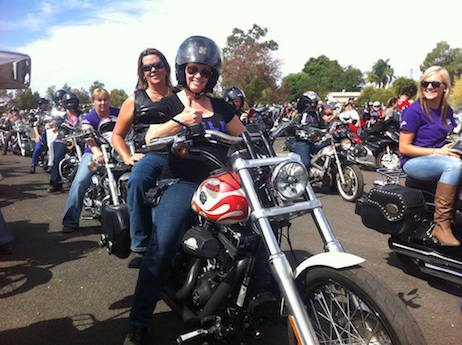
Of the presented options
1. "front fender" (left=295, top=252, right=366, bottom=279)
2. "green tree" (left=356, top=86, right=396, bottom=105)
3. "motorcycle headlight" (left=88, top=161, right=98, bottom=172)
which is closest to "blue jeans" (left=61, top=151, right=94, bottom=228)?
"motorcycle headlight" (left=88, top=161, right=98, bottom=172)

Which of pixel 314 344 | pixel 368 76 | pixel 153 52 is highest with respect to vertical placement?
pixel 368 76

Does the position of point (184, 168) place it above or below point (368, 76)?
below

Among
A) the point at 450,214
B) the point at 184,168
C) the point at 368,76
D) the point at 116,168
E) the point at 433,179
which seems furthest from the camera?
the point at 368,76

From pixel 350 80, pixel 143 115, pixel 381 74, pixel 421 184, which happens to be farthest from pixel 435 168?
pixel 381 74

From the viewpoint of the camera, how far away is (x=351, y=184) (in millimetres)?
7160

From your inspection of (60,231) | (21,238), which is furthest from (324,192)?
(21,238)

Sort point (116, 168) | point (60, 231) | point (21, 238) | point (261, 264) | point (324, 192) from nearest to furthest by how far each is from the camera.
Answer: point (261, 264) → point (116, 168) → point (21, 238) → point (60, 231) → point (324, 192)

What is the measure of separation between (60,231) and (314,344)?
4.62 meters

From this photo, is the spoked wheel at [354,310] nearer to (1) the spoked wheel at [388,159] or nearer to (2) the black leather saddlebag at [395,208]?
(2) the black leather saddlebag at [395,208]

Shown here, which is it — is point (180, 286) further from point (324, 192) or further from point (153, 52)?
point (324, 192)

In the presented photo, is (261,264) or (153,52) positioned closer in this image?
(261,264)

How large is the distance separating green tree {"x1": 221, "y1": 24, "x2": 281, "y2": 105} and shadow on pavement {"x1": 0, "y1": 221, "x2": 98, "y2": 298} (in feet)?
153

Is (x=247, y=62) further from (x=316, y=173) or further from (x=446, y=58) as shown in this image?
(x=316, y=173)

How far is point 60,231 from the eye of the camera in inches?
216
